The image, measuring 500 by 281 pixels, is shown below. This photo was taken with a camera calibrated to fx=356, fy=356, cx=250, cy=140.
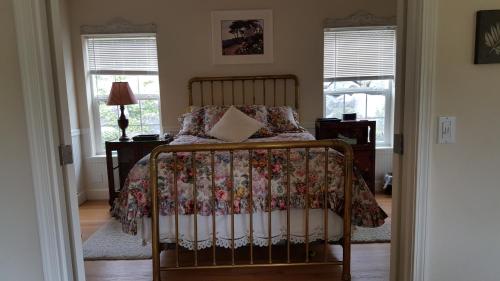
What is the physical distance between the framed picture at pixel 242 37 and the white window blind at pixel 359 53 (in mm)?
721

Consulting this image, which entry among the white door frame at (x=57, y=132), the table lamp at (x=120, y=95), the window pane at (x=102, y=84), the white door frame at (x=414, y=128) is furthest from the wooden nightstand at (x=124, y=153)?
the white door frame at (x=414, y=128)

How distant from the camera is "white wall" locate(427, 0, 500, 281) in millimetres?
1320

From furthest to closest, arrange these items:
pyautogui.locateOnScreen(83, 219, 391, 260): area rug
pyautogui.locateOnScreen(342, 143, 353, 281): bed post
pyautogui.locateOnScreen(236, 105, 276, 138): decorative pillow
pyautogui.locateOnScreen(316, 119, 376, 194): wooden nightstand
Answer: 1. pyautogui.locateOnScreen(316, 119, 376, 194): wooden nightstand
2. pyautogui.locateOnScreen(236, 105, 276, 138): decorative pillow
3. pyautogui.locateOnScreen(83, 219, 391, 260): area rug
4. pyautogui.locateOnScreen(342, 143, 353, 281): bed post

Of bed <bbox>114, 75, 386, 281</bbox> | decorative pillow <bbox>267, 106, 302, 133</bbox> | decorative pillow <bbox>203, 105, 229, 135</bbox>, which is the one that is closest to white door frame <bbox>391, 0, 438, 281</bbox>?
bed <bbox>114, 75, 386, 281</bbox>

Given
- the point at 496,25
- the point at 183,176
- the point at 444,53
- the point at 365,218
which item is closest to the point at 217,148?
the point at 183,176

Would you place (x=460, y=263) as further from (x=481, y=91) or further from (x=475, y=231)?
(x=481, y=91)

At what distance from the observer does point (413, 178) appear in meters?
1.39

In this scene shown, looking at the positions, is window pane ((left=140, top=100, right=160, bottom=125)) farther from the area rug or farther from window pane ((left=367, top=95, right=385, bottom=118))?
window pane ((left=367, top=95, right=385, bottom=118))

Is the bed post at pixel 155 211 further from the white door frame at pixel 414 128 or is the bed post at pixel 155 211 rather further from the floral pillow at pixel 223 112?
the floral pillow at pixel 223 112

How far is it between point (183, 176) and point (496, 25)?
182 centimetres

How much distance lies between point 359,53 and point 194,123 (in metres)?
2.16

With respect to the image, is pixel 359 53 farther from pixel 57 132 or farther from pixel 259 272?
pixel 57 132

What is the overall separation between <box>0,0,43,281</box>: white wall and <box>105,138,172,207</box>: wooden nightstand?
8.01ft

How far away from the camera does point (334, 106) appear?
4.45m
